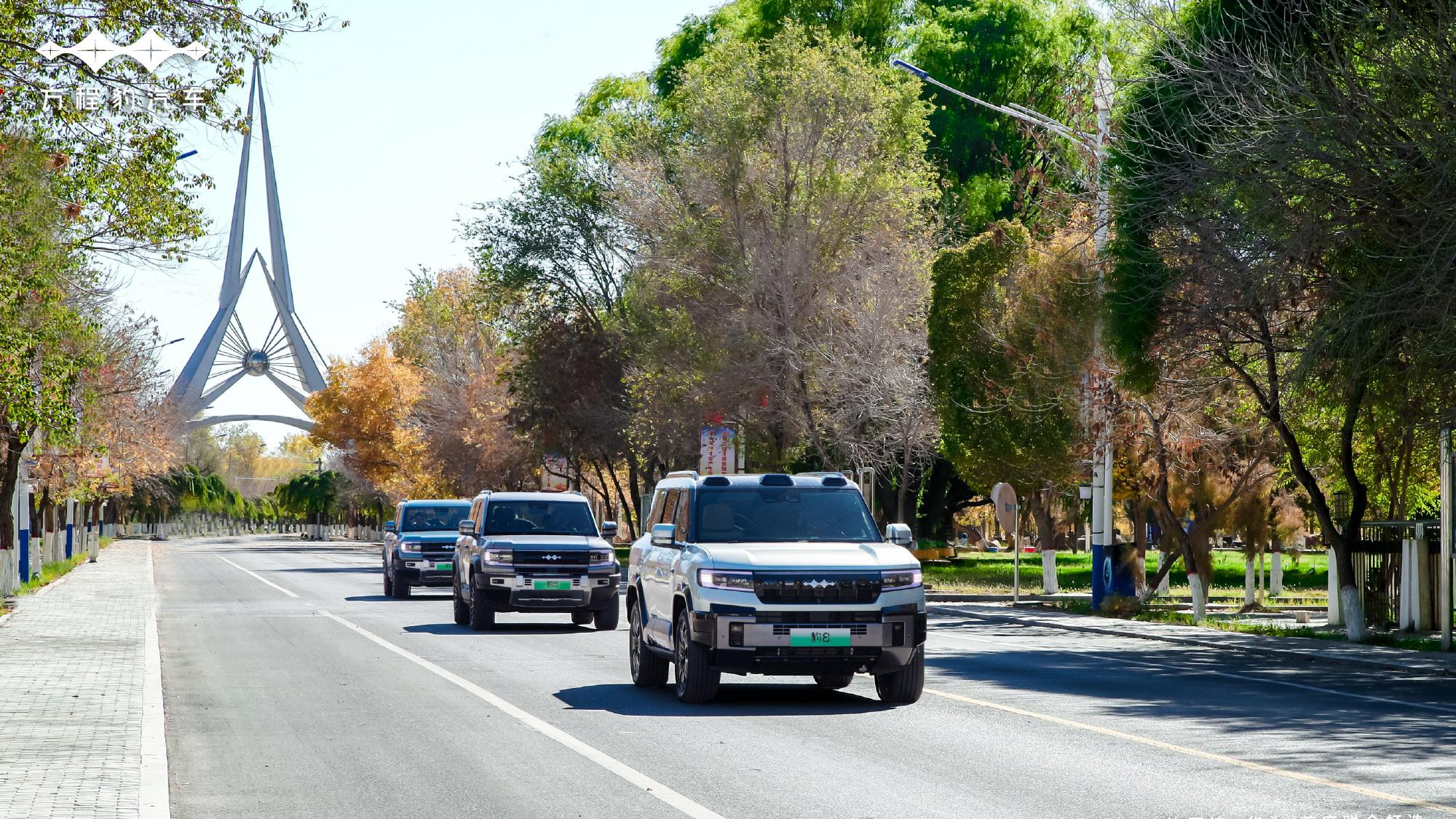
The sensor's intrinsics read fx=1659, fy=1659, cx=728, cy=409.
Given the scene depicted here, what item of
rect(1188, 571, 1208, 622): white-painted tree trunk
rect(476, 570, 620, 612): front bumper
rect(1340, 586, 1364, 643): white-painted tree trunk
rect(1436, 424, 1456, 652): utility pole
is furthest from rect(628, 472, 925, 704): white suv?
rect(1188, 571, 1208, 622): white-painted tree trunk

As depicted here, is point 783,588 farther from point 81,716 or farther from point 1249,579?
point 1249,579

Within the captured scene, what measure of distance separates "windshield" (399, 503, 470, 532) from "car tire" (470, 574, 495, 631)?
9767mm

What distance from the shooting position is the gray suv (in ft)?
79.4

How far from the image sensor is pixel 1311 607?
37781 mm

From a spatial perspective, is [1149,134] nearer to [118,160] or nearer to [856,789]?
[118,160]

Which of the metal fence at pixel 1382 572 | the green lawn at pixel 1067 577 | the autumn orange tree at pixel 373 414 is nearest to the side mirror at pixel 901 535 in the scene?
the metal fence at pixel 1382 572

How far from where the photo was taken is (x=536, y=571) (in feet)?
79.6

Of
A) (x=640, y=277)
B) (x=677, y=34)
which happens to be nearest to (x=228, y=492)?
(x=677, y=34)

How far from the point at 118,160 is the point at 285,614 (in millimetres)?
10962

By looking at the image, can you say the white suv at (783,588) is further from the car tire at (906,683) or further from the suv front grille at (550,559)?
the suv front grille at (550,559)

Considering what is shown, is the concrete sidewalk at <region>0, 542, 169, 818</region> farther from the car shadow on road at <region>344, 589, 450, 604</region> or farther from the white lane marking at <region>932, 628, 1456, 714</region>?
the white lane marking at <region>932, 628, 1456, 714</region>

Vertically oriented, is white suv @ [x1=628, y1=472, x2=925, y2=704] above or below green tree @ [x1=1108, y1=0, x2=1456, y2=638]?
below

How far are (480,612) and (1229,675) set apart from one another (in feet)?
36.4

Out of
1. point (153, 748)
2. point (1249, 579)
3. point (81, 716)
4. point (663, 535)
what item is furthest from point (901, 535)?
point (1249, 579)
